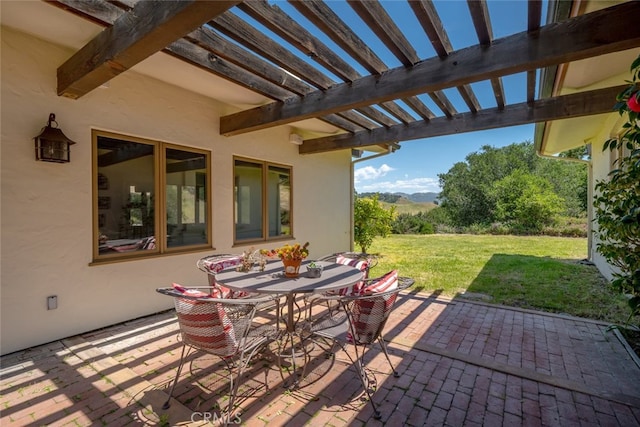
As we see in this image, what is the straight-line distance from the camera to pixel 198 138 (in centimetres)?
458

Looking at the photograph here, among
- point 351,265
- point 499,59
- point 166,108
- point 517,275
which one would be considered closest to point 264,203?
point 166,108

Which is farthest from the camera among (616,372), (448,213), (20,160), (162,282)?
(448,213)

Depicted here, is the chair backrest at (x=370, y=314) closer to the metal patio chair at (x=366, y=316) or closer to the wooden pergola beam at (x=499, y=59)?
the metal patio chair at (x=366, y=316)

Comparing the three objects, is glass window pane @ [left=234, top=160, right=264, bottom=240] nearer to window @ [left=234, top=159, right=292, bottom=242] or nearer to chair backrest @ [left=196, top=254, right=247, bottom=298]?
window @ [left=234, top=159, right=292, bottom=242]

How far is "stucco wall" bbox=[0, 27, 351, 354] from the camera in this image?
3.02m

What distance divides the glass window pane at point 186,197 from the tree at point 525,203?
15.7 m

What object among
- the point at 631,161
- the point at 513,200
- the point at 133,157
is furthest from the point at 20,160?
the point at 513,200

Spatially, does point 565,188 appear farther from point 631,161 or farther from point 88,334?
point 88,334

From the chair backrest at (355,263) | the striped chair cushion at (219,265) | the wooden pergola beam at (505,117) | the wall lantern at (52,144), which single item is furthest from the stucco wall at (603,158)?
the wall lantern at (52,144)

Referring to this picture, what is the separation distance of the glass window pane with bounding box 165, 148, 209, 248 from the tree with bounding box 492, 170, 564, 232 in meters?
15.7

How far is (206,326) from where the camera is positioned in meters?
2.14

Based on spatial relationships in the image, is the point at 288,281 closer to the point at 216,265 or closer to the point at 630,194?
the point at 216,265

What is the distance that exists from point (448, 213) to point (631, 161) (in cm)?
1938

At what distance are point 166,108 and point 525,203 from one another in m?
16.4
